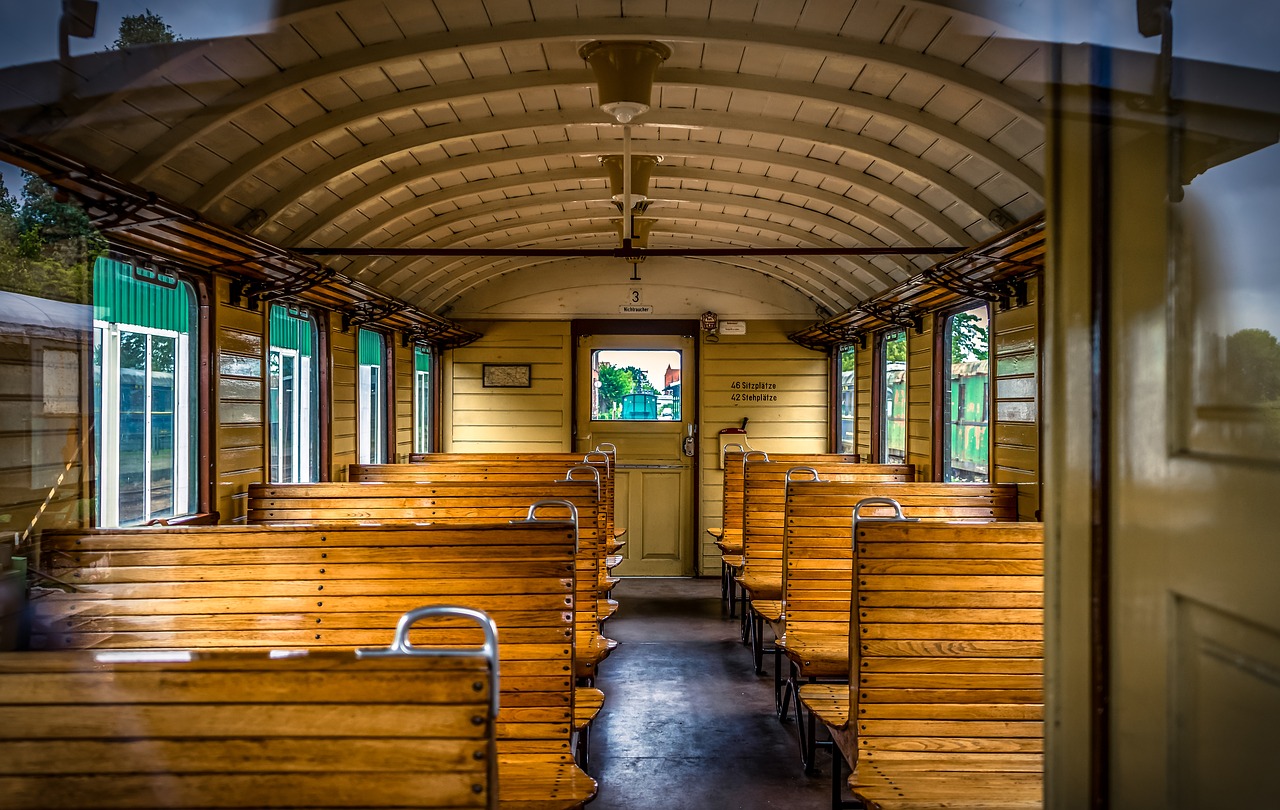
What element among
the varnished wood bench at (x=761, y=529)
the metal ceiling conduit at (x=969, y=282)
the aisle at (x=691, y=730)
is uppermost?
the metal ceiling conduit at (x=969, y=282)

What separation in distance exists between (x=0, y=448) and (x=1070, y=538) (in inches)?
143

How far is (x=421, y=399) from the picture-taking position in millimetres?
9922

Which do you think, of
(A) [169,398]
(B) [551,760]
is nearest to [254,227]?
(A) [169,398]

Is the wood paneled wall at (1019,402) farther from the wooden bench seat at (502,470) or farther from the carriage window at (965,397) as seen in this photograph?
the wooden bench seat at (502,470)

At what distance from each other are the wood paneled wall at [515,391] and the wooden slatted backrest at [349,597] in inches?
280

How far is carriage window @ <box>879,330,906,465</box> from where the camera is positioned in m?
8.18

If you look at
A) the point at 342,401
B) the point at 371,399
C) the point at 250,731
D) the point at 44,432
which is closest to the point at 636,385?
the point at 371,399

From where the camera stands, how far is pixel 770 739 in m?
5.09

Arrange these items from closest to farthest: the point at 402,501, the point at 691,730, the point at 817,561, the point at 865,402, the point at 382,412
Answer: the point at 817,561, the point at 402,501, the point at 691,730, the point at 382,412, the point at 865,402

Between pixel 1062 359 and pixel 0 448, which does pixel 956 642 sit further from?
pixel 0 448

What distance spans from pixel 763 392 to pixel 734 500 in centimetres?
257

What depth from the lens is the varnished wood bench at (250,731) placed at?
172cm

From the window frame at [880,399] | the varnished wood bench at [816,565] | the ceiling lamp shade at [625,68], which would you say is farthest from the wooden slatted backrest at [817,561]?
the window frame at [880,399]

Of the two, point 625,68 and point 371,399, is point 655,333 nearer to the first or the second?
point 371,399
